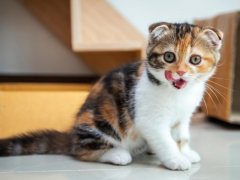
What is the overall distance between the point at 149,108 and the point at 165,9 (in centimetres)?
125

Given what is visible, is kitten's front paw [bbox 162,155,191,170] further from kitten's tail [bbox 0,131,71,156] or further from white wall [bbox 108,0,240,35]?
white wall [bbox 108,0,240,35]

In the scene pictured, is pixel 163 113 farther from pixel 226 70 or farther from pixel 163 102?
pixel 226 70

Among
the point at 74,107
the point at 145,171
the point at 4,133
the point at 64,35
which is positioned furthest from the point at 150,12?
the point at 145,171

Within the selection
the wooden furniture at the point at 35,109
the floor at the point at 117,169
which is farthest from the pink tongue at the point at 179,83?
the wooden furniture at the point at 35,109

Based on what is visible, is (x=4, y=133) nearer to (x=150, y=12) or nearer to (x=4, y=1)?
(x=4, y=1)

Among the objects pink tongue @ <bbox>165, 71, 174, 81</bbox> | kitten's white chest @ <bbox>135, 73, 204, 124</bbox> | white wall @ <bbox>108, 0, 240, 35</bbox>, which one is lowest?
kitten's white chest @ <bbox>135, 73, 204, 124</bbox>

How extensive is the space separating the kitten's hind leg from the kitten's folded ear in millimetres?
443

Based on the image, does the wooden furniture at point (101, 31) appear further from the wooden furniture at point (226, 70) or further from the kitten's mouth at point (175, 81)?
the kitten's mouth at point (175, 81)

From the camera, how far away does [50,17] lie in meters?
2.07

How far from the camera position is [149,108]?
1.09 m

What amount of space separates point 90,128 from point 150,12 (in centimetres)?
121

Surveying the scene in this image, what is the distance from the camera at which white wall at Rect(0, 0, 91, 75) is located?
2117 mm

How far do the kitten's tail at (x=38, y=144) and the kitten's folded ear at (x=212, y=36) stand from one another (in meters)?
0.59

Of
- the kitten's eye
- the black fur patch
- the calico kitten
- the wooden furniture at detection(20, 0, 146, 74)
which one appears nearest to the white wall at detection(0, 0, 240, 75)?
the wooden furniture at detection(20, 0, 146, 74)
